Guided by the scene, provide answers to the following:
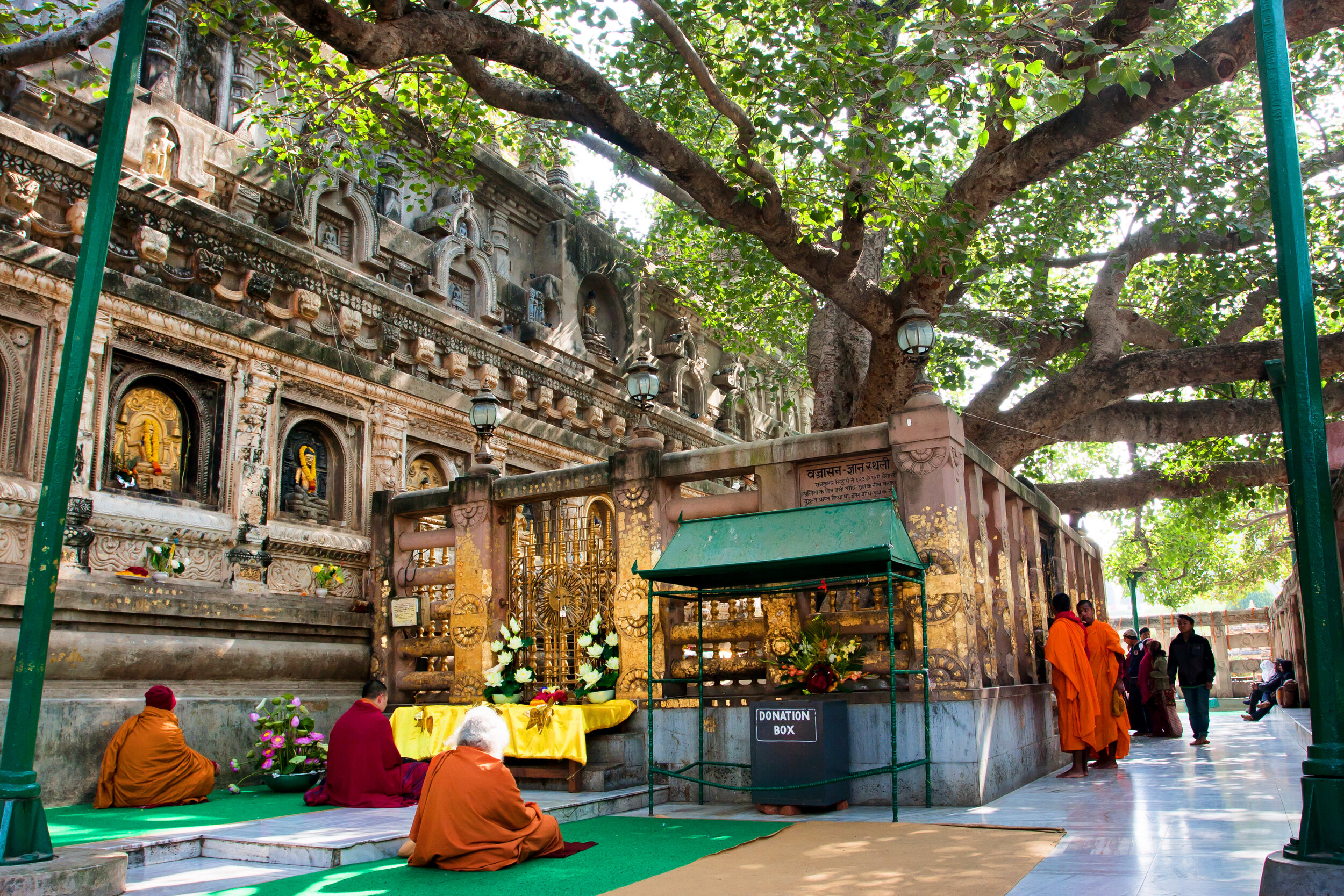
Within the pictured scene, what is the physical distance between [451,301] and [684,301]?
20.1 ft

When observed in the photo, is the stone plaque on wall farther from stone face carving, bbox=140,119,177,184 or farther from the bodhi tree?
stone face carving, bbox=140,119,177,184

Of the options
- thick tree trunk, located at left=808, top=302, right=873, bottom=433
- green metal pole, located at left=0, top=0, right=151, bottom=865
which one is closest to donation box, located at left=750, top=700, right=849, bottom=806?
green metal pole, located at left=0, top=0, right=151, bottom=865

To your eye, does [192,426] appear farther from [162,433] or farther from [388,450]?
[388,450]

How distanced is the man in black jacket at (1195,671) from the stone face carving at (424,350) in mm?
11769

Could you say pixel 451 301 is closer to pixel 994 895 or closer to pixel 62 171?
pixel 62 171

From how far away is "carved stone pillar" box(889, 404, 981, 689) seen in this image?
9.09 metres

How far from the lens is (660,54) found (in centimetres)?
1376

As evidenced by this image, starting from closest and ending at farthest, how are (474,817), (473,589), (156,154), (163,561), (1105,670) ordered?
(474,817)
(163,561)
(1105,670)
(156,154)
(473,589)

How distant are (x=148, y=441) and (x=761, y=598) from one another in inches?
272

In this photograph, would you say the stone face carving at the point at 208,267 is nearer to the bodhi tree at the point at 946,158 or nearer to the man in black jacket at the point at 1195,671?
the bodhi tree at the point at 946,158

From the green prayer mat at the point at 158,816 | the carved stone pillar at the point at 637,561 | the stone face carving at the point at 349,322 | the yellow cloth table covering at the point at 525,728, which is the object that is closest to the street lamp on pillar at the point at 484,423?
the carved stone pillar at the point at 637,561

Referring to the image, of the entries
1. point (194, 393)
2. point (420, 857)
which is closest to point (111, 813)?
point (420, 857)

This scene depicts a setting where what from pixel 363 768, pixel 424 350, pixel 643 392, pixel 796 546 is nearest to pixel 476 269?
pixel 424 350

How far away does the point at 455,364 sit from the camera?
50.4ft
